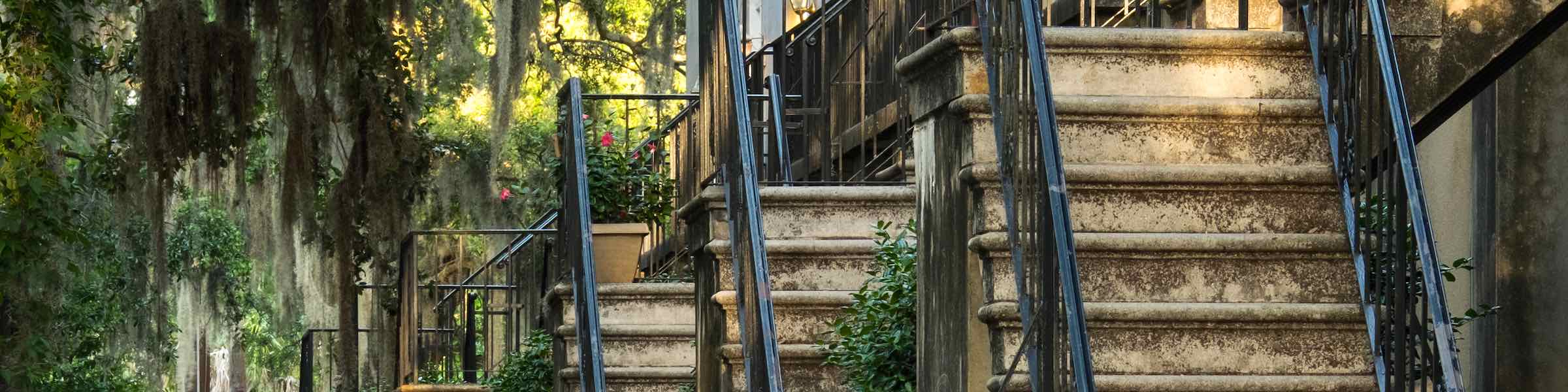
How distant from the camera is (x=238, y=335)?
2302 cm

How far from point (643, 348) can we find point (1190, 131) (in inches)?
139

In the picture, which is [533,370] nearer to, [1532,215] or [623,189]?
[623,189]

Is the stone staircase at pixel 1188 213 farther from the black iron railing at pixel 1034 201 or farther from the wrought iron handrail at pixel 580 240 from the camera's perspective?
the wrought iron handrail at pixel 580 240

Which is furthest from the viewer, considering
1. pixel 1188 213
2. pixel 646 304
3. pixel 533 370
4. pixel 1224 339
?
pixel 533 370

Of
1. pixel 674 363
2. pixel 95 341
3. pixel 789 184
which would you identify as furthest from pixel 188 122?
pixel 789 184

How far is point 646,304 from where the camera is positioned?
756 centimetres

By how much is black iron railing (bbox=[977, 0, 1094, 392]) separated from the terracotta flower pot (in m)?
4.36

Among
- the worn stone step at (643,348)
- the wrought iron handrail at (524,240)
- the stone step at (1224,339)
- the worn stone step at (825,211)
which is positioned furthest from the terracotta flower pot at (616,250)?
the stone step at (1224,339)

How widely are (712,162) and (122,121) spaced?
21.8 feet

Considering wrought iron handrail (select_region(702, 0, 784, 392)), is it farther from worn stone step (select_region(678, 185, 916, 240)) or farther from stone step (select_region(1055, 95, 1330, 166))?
stone step (select_region(1055, 95, 1330, 166))

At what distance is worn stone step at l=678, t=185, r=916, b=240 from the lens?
19.7 feet

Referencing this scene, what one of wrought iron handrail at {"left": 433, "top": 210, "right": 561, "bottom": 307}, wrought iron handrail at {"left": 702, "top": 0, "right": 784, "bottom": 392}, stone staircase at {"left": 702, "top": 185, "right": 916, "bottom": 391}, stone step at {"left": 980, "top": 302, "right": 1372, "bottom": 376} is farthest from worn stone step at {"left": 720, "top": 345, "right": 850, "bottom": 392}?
wrought iron handrail at {"left": 433, "top": 210, "right": 561, "bottom": 307}

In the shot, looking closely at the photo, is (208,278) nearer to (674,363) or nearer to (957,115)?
(674,363)

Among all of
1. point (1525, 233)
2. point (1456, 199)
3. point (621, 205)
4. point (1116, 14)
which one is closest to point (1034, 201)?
point (1525, 233)
